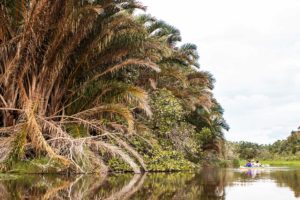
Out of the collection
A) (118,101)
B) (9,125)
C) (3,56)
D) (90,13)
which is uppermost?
(90,13)

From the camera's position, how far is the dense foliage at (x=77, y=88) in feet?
→ 43.6

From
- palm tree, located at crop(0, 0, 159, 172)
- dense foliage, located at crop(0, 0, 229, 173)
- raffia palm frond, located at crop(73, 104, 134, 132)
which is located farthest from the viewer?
raffia palm frond, located at crop(73, 104, 134, 132)

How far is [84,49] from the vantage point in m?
15.7

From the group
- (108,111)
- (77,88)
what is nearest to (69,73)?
(77,88)

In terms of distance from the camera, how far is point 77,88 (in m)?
16.1

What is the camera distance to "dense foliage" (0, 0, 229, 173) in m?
13.3

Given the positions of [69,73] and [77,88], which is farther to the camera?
[69,73]

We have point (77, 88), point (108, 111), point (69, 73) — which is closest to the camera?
point (108, 111)

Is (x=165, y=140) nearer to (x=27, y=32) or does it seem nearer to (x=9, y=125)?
(x=9, y=125)

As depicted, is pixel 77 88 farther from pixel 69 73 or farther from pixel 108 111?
pixel 108 111

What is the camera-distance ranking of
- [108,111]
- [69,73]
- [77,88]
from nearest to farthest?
[108,111], [77,88], [69,73]

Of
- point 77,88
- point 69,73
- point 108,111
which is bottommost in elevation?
point 108,111

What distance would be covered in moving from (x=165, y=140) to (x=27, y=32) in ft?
25.1

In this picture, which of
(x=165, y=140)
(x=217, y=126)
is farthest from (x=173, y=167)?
(x=217, y=126)
